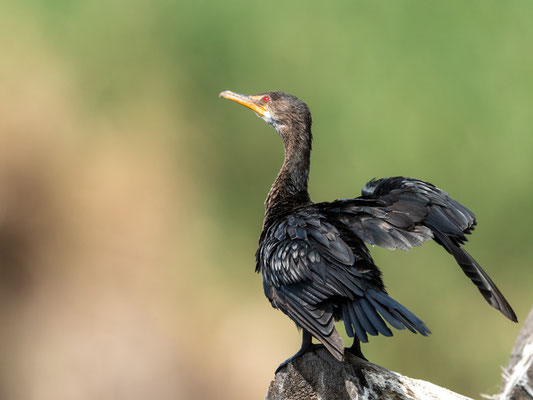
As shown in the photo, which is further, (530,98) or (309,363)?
(530,98)

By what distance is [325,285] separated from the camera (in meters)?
3.63

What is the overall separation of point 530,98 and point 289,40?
2.08m

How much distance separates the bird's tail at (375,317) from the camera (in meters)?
3.35

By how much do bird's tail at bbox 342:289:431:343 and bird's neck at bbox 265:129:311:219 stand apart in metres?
1.03

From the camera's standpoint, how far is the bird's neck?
180 inches

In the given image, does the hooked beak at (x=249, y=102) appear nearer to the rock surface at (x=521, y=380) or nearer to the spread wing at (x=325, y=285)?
the spread wing at (x=325, y=285)

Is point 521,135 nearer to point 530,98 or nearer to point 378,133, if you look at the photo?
point 530,98

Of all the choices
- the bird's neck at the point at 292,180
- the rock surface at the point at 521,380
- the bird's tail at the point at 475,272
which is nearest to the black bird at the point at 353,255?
the bird's tail at the point at 475,272

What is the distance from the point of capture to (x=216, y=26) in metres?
7.20

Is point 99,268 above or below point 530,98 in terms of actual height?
below

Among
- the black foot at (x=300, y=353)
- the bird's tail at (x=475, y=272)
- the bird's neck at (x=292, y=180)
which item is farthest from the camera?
the bird's neck at (x=292, y=180)

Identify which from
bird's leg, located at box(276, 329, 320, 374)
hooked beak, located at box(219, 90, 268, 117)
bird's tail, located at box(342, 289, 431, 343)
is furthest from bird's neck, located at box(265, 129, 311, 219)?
bird's tail, located at box(342, 289, 431, 343)

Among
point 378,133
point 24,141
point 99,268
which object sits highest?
point 378,133

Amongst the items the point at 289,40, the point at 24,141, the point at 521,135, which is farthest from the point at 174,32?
the point at 521,135
